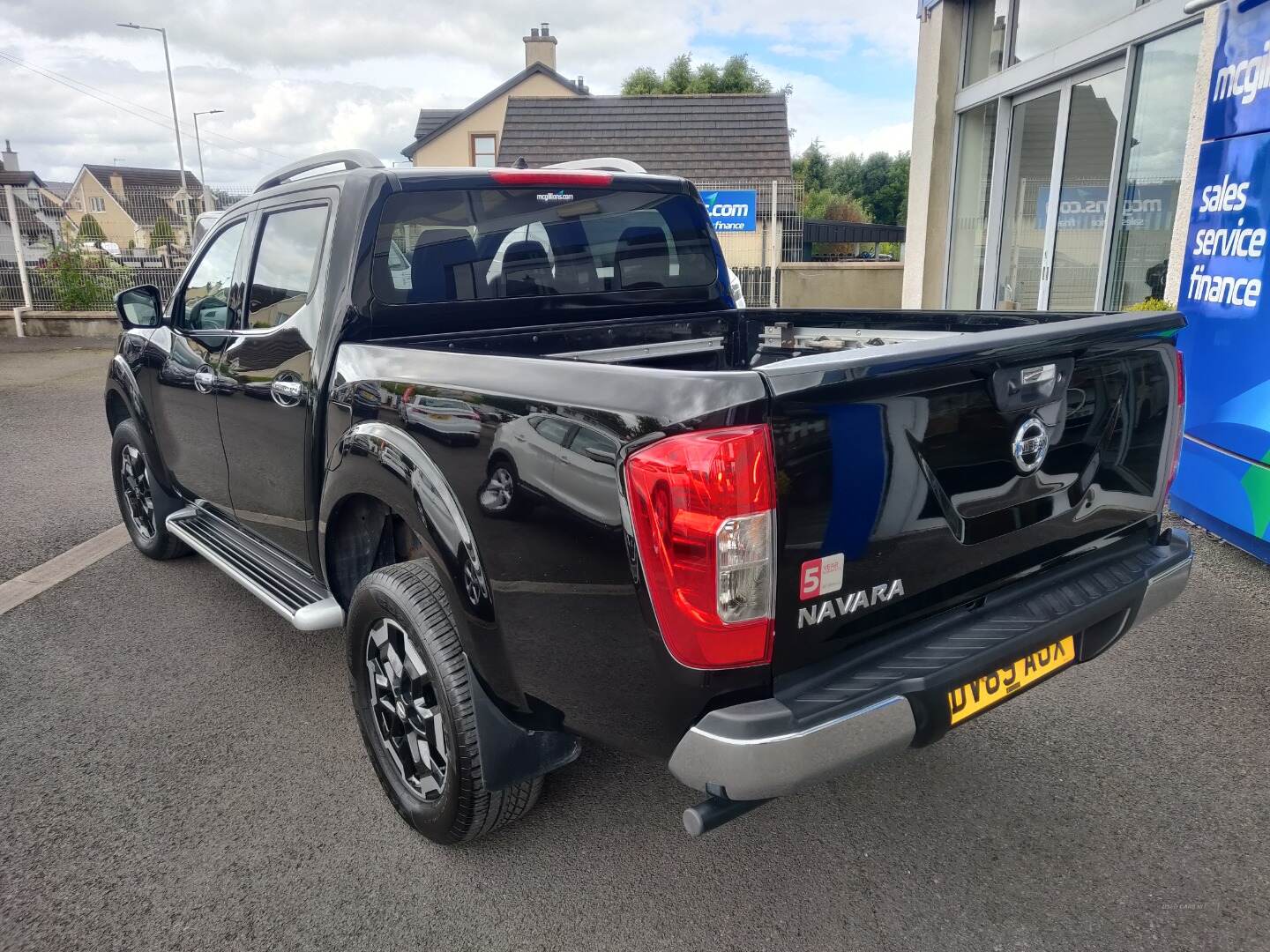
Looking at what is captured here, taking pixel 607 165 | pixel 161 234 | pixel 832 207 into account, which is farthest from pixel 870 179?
pixel 607 165

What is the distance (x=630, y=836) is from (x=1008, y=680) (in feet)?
3.81

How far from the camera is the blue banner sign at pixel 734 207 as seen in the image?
15.7 m

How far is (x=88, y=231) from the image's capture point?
1666 centimetres

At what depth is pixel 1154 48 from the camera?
6703 mm

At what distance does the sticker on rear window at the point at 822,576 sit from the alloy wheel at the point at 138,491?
3946 mm

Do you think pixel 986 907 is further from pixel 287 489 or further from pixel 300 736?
pixel 287 489

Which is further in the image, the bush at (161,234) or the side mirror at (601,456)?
the bush at (161,234)

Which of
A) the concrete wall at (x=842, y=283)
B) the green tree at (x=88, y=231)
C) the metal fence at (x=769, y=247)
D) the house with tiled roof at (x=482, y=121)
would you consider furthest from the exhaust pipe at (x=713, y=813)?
the house with tiled roof at (x=482, y=121)

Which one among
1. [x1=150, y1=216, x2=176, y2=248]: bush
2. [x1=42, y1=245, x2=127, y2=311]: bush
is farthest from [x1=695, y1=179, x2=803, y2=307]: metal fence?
[x1=150, y1=216, x2=176, y2=248]: bush

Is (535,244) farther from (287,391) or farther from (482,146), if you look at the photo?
(482,146)

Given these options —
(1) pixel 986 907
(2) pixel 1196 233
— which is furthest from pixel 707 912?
(2) pixel 1196 233

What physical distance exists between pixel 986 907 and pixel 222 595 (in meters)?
3.74

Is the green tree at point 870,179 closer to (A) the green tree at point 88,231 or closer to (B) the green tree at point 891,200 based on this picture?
(B) the green tree at point 891,200

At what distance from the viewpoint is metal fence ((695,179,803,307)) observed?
14.3 metres
